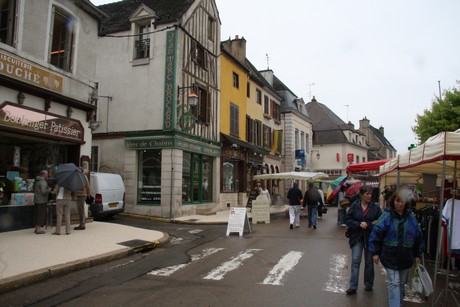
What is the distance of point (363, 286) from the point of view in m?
5.86

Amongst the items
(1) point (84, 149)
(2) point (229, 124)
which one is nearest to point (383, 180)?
(2) point (229, 124)

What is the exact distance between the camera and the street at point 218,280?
16.7ft

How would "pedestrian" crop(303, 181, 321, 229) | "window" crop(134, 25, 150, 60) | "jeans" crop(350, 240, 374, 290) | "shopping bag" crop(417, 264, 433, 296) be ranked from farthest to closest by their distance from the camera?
1. "window" crop(134, 25, 150, 60)
2. "pedestrian" crop(303, 181, 321, 229)
3. "jeans" crop(350, 240, 374, 290)
4. "shopping bag" crop(417, 264, 433, 296)

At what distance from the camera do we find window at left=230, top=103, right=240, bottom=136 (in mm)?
21916

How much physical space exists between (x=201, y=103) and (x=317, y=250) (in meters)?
11.5

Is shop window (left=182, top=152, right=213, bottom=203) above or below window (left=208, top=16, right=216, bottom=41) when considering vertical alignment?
below

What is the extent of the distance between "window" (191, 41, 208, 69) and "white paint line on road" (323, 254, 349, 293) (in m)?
12.5

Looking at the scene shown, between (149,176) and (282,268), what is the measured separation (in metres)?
10.7

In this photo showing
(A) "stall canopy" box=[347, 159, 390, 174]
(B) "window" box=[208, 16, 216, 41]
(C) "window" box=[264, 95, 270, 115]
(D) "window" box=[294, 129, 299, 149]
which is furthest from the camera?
(D) "window" box=[294, 129, 299, 149]

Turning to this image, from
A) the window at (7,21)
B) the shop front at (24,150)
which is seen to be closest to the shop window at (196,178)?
the shop front at (24,150)

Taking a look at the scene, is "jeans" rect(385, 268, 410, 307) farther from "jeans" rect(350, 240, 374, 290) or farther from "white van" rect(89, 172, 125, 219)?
"white van" rect(89, 172, 125, 219)

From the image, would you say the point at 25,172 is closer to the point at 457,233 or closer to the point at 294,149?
the point at 457,233

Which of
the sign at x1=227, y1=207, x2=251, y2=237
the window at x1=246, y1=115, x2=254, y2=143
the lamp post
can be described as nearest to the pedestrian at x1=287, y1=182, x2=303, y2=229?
the sign at x1=227, y1=207, x2=251, y2=237

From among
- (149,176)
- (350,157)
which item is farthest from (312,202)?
(350,157)
